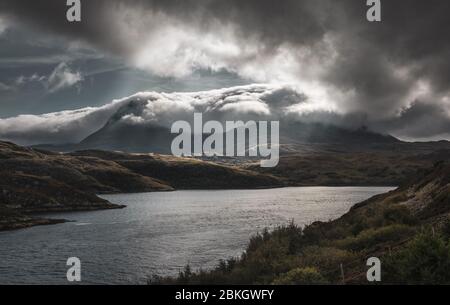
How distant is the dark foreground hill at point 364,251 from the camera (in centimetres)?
2428

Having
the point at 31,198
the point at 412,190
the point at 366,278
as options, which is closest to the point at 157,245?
the point at 412,190

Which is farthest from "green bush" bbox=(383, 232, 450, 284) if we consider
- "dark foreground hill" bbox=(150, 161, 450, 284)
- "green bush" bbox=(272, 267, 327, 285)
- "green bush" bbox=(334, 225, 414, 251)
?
"green bush" bbox=(334, 225, 414, 251)

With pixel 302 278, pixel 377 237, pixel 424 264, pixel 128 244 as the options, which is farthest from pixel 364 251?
pixel 128 244

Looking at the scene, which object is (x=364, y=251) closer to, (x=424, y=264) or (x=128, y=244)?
(x=424, y=264)

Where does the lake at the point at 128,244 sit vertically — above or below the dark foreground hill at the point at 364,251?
below

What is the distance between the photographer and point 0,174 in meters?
144

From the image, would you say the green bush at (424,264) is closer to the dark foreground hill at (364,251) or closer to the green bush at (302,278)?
the dark foreground hill at (364,251)

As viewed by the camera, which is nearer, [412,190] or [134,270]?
[134,270]

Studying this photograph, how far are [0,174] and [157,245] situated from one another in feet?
318

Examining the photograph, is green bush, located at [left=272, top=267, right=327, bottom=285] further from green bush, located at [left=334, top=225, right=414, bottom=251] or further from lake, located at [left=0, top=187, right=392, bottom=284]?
lake, located at [left=0, top=187, right=392, bottom=284]

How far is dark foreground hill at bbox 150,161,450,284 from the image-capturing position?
79.7ft

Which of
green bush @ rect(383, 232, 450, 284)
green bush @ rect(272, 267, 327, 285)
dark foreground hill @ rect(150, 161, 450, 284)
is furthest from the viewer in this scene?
green bush @ rect(272, 267, 327, 285)

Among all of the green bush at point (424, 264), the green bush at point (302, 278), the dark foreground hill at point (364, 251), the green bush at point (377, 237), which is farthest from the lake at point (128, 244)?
the green bush at point (424, 264)
